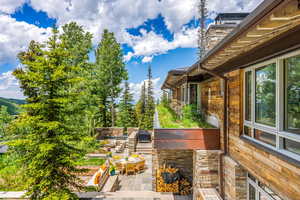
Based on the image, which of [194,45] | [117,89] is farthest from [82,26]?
[194,45]

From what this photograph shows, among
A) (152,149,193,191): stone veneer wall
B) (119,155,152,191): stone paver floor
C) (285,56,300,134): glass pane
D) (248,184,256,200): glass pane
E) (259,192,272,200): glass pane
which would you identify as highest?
(285,56,300,134): glass pane

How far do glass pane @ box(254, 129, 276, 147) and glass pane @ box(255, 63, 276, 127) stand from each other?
20 cm

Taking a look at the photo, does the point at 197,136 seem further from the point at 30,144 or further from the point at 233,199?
the point at 30,144

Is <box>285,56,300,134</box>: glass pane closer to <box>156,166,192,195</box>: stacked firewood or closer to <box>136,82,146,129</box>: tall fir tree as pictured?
<box>156,166,192,195</box>: stacked firewood

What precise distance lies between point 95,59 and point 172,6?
45.7 feet

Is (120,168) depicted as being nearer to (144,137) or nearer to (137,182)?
(137,182)

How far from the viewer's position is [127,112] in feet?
83.4

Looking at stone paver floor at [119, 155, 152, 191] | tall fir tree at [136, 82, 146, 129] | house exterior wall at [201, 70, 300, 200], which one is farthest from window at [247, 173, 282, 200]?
tall fir tree at [136, 82, 146, 129]

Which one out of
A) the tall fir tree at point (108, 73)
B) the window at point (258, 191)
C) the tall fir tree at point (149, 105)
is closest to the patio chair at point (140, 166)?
the window at point (258, 191)

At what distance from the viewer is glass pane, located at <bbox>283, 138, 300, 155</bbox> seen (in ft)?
7.41

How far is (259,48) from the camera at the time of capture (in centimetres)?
286

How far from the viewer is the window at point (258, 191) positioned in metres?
2.96

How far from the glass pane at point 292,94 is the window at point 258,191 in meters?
1.39

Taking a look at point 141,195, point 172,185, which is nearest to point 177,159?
point 172,185
